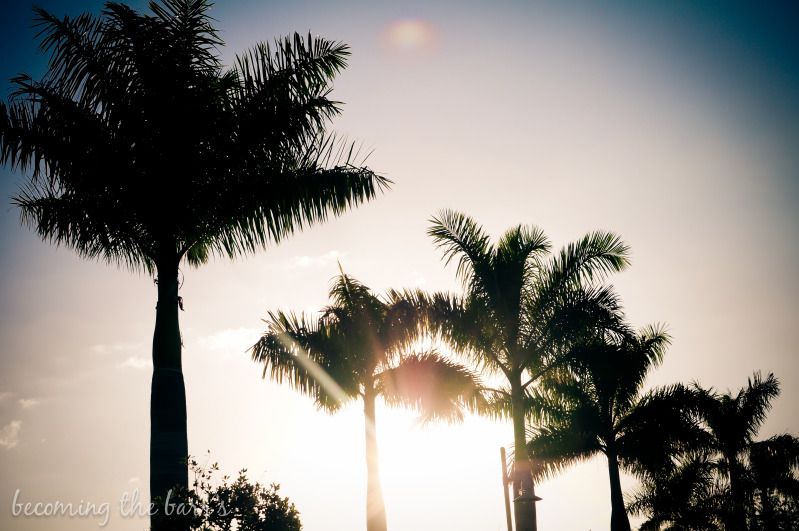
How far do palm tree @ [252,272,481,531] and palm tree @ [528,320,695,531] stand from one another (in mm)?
4549

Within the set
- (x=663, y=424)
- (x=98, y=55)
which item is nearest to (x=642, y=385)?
(x=663, y=424)

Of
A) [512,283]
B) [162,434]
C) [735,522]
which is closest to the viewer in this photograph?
[162,434]

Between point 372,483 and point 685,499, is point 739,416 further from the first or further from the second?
point 372,483

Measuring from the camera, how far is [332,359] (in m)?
17.2

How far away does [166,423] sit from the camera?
29.2 feet

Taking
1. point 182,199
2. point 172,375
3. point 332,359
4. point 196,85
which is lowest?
point 172,375

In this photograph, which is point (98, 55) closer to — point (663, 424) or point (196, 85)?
point (196, 85)

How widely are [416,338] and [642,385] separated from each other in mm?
9482

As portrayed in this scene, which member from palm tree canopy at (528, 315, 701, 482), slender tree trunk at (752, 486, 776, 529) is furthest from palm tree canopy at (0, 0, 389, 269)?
slender tree trunk at (752, 486, 776, 529)

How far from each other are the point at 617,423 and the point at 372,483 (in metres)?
10.7

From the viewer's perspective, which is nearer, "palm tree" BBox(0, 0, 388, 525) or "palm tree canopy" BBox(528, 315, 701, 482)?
"palm tree" BBox(0, 0, 388, 525)

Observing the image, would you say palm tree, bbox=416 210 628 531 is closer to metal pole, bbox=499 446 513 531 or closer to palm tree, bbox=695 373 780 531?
metal pole, bbox=499 446 513 531

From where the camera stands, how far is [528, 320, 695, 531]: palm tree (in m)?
20.7

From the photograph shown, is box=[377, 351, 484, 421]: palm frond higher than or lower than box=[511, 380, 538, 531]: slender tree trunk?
higher
